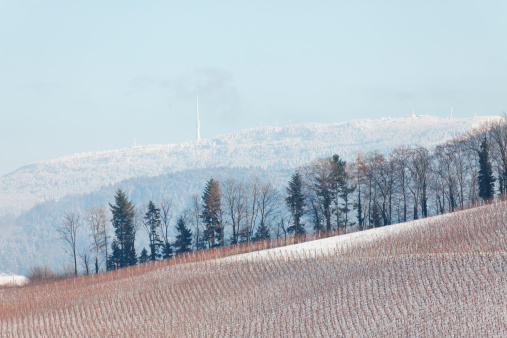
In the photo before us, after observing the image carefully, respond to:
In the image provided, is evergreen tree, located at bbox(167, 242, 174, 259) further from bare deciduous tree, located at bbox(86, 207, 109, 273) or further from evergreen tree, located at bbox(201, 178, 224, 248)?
bare deciduous tree, located at bbox(86, 207, 109, 273)

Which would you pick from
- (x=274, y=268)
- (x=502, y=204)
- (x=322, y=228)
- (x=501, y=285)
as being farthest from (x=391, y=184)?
(x=501, y=285)

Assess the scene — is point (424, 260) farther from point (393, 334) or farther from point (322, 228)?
point (322, 228)

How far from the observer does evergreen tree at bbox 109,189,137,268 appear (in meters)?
89.9

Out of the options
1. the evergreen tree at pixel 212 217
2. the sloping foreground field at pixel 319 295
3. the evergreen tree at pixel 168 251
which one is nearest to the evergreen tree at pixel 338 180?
the evergreen tree at pixel 212 217

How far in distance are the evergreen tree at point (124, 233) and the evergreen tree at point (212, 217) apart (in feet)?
35.0

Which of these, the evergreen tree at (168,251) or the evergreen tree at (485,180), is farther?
the evergreen tree at (168,251)

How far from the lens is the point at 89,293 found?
5362 cm

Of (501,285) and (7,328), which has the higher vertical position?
(501,285)

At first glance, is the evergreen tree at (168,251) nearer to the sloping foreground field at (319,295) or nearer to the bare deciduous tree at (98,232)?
the bare deciduous tree at (98,232)

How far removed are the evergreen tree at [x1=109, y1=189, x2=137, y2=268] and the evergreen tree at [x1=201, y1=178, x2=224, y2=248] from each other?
10.7 metres

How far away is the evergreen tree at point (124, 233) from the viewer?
295ft

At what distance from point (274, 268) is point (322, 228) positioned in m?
38.3

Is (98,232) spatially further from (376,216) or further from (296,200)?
(376,216)

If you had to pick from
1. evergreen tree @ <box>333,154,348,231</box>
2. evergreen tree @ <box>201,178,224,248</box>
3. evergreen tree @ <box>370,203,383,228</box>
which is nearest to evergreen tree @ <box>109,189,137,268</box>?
evergreen tree @ <box>201,178,224,248</box>
